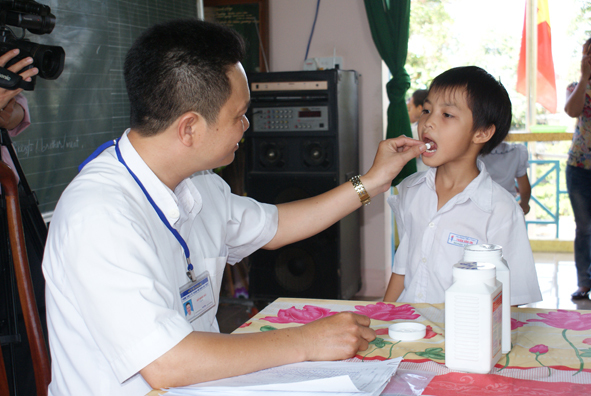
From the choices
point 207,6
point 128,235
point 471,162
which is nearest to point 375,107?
point 207,6

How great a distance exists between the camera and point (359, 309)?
1.17m

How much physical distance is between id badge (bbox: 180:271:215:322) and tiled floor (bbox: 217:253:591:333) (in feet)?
6.56

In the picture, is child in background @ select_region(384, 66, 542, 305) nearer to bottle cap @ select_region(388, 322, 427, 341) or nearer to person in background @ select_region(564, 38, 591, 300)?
bottle cap @ select_region(388, 322, 427, 341)

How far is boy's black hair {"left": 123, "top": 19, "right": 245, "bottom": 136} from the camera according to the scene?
0.98m

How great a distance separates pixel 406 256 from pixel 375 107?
212 centimetres

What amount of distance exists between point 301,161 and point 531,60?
2939 mm

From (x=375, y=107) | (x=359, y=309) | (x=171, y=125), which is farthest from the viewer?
(x=375, y=107)

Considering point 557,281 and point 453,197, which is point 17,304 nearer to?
point 453,197

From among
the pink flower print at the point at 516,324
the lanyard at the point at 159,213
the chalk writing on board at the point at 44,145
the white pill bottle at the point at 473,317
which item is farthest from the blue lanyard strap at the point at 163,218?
the chalk writing on board at the point at 44,145

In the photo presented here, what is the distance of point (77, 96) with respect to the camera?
2.53m

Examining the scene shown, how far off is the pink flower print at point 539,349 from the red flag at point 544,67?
4625 millimetres

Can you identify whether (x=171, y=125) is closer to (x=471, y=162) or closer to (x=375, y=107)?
(x=471, y=162)

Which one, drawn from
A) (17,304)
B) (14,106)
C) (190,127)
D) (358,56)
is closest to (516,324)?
(190,127)

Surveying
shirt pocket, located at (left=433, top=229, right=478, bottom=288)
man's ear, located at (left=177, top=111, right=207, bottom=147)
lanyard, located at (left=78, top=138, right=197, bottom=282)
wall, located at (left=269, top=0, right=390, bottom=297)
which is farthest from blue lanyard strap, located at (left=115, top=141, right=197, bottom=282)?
wall, located at (left=269, top=0, right=390, bottom=297)
